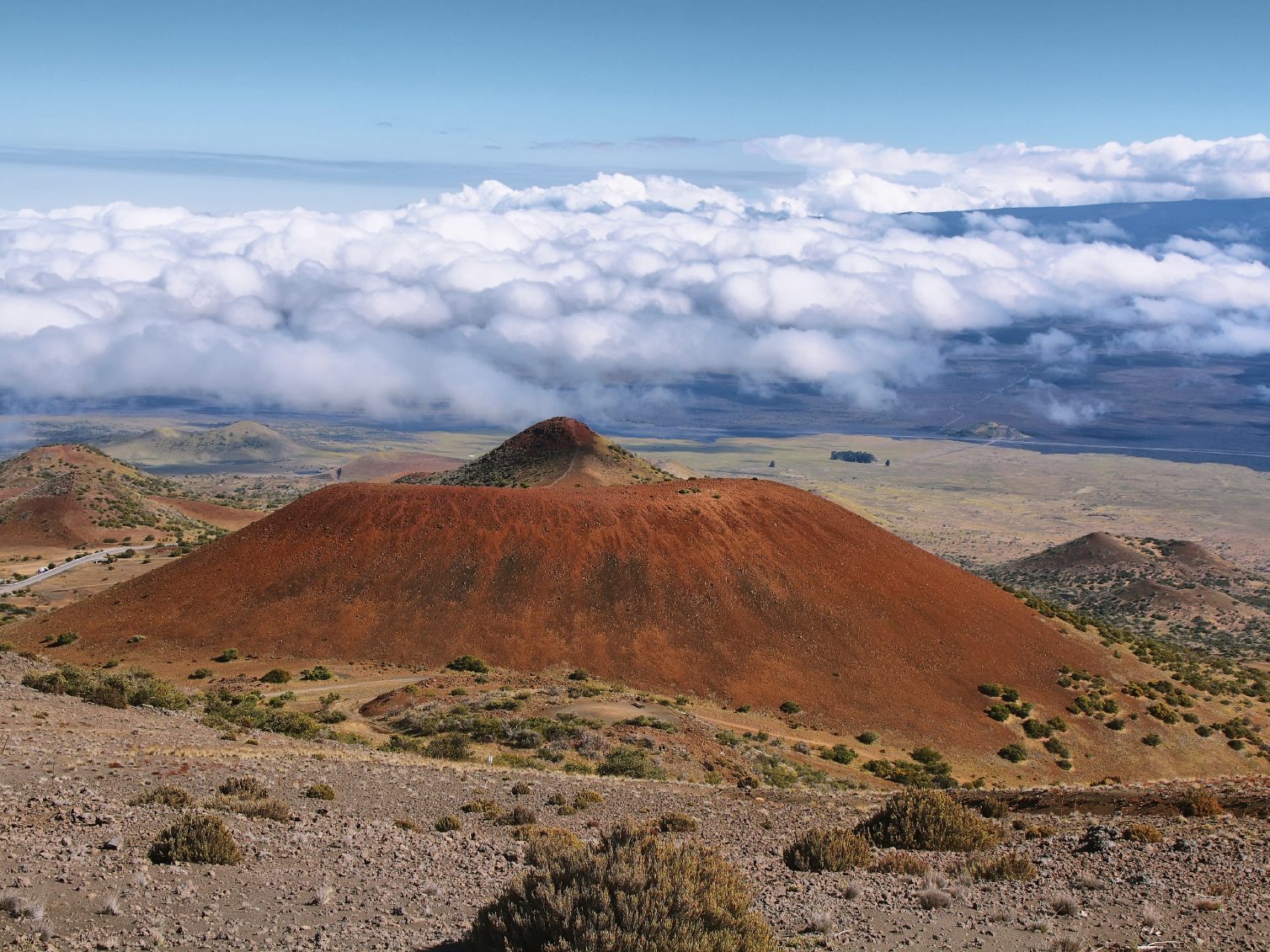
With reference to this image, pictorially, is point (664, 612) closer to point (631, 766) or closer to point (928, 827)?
point (631, 766)

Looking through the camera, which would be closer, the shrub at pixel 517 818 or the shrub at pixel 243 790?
the shrub at pixel 243 790

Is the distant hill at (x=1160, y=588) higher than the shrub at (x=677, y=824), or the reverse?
the shrub at (x=677, y=824)

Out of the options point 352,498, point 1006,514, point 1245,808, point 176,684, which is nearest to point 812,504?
point 352,498

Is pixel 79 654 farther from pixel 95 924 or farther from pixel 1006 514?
pixel 1006 514

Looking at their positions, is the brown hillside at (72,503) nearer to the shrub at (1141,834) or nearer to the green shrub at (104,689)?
the green shrub at (104,689)

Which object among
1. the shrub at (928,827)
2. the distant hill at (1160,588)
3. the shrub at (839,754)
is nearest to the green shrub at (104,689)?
the shrub at (928,827)
